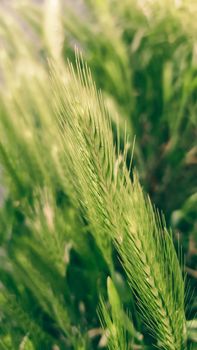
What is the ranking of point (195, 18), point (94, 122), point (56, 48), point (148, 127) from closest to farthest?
point (94, 122)
point (195, 18)
point (56, 48)
point (148, 127)

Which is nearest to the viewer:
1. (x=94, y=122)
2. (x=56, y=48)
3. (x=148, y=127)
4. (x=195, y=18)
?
(x=94, y=122)

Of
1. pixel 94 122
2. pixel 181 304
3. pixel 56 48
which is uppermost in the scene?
pixel 56 48

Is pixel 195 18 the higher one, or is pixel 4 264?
pixel 195 18

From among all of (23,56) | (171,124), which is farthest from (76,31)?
(171,124)

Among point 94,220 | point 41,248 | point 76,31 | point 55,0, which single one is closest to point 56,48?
point 55,0

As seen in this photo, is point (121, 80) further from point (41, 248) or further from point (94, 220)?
point (94, 220)

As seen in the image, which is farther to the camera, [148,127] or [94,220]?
[148,127]
